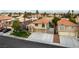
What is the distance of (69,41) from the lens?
9.73 ft

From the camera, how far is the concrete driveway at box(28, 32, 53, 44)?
3010 mm

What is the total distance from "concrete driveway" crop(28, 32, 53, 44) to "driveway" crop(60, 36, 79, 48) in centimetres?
21

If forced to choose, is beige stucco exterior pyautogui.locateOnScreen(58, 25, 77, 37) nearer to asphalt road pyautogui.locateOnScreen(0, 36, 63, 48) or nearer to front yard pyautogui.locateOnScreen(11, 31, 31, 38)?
asphalt road pyautogui.locateOnScreen(0, 36, 63, 48)

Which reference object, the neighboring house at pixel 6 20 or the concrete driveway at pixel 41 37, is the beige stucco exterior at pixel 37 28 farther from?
the neighboring house at pixel 6 20

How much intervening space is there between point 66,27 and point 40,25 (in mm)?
466

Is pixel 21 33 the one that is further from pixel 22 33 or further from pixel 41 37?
pixel 41 37

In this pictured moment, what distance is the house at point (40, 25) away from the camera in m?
3.01

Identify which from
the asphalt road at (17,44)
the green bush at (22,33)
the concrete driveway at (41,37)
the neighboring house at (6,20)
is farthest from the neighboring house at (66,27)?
the neighboring house at (6,20)

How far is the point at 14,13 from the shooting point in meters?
3.05

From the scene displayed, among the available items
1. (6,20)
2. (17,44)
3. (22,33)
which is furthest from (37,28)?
(6,20)

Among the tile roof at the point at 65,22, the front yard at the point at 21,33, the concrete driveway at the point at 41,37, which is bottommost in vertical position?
the concrete driveway at the point at 41,37

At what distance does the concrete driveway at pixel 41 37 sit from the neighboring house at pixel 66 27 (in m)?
0.20

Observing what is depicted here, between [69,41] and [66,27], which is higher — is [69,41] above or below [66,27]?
below

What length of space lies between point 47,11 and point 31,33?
1.61 feet
